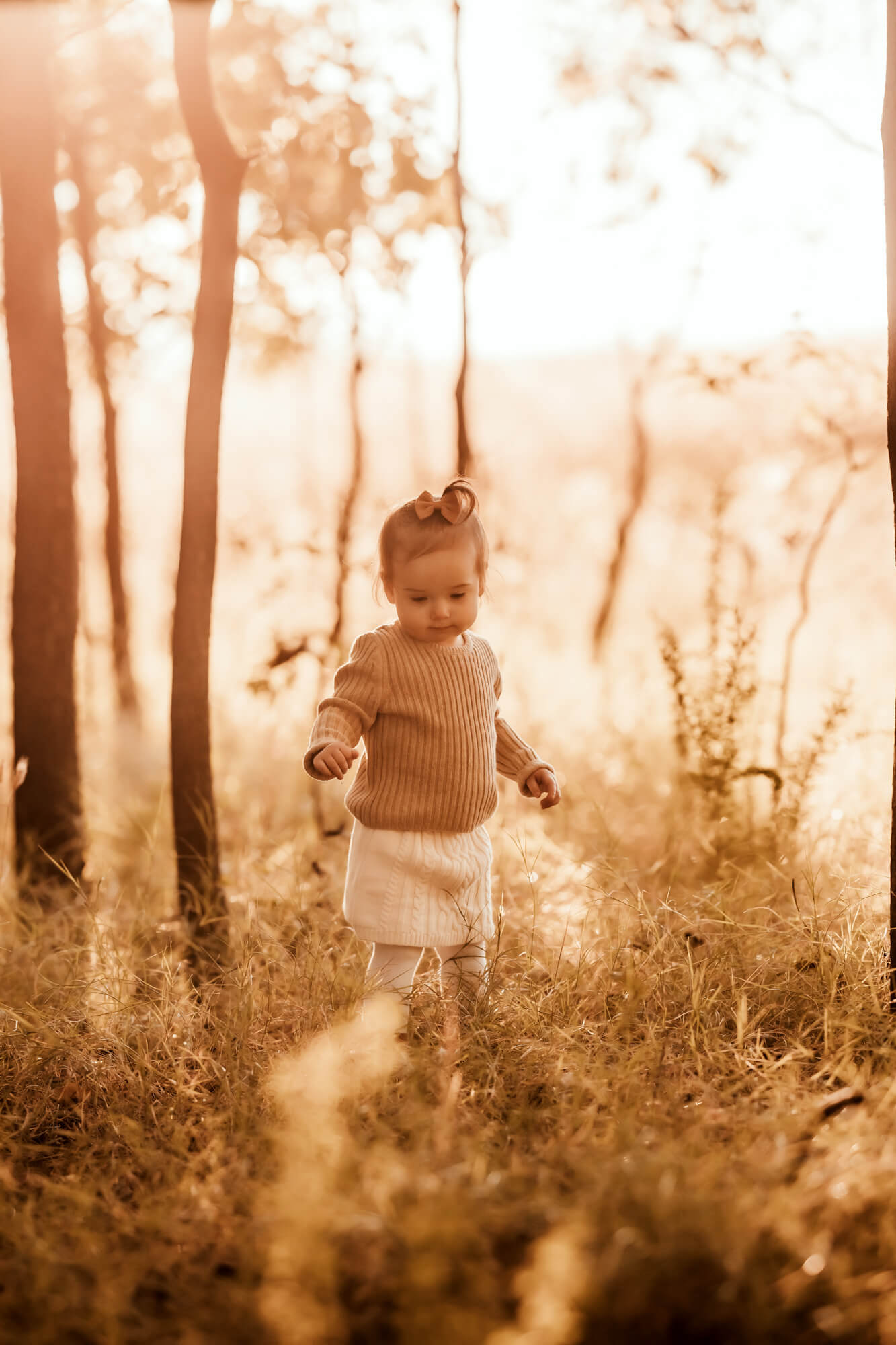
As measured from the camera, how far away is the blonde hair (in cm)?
265

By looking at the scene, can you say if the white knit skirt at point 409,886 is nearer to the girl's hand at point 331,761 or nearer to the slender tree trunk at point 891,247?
the girl's hand at point 331,761

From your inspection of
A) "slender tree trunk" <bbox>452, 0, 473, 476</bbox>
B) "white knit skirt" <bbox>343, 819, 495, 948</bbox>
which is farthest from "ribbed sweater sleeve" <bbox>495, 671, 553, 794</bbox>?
"slender tree trunk" <bbox>452, 0, 473, 476</bbox>

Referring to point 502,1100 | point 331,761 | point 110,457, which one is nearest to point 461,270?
point 331,761

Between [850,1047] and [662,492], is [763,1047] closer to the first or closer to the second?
[850,1047]

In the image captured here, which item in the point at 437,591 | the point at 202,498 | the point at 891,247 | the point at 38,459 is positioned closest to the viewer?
the point at 891,247

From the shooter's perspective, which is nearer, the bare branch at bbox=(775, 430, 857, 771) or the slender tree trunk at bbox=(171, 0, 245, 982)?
the slender tree trunk at bbox=(171, 0, 245, 982)

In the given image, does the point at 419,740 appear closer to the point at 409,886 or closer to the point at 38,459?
the point at 409,886

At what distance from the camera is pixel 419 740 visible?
2.78m

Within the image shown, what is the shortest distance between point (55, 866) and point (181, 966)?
4.58ft

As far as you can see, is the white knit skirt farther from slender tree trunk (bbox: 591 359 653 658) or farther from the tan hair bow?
slender tree trunk (bbox: 591 359 653 658)

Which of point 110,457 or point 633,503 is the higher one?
point 110,457

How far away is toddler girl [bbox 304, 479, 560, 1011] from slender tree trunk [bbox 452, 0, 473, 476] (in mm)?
1964

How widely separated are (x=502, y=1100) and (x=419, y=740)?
88 centimetres

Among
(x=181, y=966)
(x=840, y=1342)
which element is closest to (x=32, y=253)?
(x=181, y=966)
